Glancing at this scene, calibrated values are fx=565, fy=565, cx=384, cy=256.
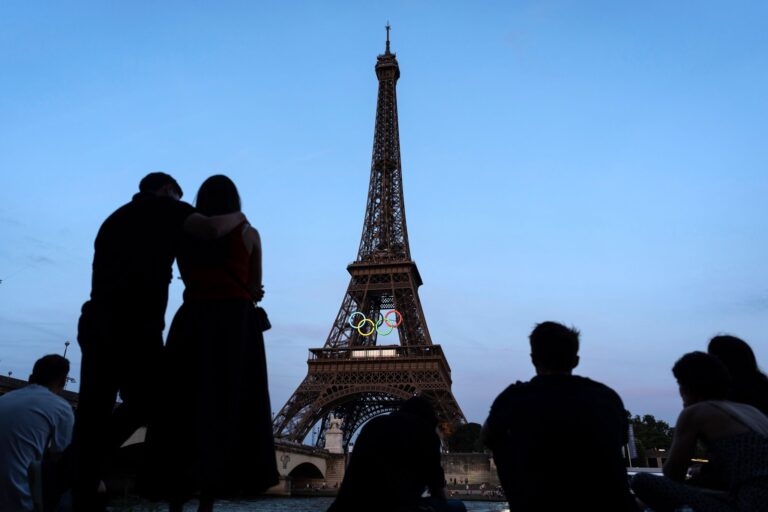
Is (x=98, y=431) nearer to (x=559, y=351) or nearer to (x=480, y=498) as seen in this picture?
(x=559, y=351)

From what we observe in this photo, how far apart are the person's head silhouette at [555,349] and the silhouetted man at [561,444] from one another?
5 cm

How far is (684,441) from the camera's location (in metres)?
3.45

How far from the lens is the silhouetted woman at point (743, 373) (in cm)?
412

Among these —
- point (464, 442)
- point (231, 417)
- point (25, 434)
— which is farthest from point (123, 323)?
point (464, 442)

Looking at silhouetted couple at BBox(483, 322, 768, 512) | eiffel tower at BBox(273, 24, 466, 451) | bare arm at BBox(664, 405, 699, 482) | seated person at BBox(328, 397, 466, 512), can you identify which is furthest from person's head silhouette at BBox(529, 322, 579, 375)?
eiffel tower at BBox(273, 24, 466, 451)

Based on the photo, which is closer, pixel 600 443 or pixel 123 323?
pixel 600 443

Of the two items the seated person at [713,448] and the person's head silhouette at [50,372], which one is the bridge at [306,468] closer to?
the person's head silhouette at [50,372]

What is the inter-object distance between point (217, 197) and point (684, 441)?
3.38 metres

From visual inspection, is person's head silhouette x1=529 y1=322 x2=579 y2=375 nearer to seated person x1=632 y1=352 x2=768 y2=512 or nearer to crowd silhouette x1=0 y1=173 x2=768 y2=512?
crowd silhouette x1=0 y1=173 x2=768 y2=512

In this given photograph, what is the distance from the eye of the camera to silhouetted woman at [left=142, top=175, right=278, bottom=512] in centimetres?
323

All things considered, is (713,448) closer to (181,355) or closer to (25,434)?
(181,355)

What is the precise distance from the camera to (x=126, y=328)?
364cm

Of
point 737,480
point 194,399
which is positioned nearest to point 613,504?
point 737,480

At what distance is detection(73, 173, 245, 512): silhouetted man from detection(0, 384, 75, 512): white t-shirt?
0.68m
